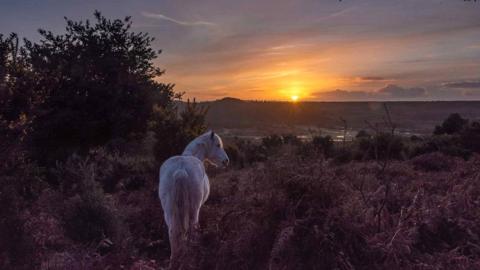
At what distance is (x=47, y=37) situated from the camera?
769 inches

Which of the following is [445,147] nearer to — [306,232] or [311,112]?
[306,232]

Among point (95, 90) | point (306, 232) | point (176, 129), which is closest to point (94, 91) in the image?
point (95, 90)

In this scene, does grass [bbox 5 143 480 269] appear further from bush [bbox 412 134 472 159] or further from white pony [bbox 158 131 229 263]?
bush [bbox 412 134 472 159]

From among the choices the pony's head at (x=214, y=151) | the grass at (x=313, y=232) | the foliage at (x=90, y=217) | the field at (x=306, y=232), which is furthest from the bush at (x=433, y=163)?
the foliage at (x=90, y=217)

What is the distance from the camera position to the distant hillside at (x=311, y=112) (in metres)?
52.2

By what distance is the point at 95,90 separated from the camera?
17891 millimetres

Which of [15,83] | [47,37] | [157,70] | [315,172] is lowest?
[315,172]

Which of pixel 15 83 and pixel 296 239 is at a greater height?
pixel 15 83

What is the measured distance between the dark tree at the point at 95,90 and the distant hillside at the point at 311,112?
2842 cm

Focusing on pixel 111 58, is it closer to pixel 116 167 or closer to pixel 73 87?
pixel 73 87

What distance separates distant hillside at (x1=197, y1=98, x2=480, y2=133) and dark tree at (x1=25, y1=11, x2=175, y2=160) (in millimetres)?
28423

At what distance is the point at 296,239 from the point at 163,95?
16070mm

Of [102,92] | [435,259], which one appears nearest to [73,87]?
[102,92]

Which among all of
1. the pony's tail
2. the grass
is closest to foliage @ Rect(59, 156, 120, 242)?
the grass
